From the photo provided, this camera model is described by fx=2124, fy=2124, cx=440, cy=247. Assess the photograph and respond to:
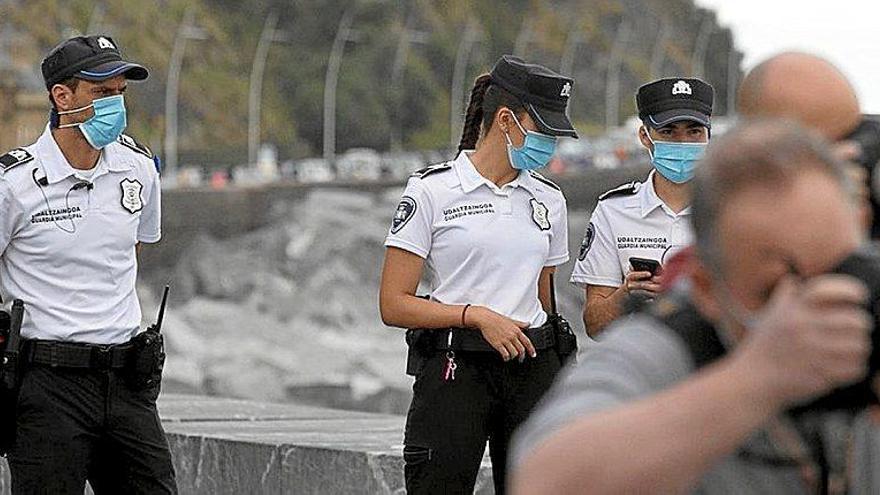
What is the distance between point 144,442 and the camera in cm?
573

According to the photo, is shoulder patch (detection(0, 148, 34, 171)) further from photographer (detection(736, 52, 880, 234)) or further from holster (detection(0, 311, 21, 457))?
photographer (detection(736, 52, 880, 234))

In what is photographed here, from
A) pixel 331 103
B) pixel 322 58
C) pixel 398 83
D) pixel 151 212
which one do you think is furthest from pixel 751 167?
pixel 322 58

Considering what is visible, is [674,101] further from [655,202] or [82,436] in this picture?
[82,436]

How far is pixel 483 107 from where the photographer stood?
5676mm

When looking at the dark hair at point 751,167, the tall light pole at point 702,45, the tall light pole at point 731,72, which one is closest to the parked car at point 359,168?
the tall light pole at point 731,72

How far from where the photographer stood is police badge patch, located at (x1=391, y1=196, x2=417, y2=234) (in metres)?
5.47

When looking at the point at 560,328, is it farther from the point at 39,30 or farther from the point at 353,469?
the point at 39,30

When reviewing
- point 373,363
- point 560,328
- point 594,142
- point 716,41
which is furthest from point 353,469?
point 716,41

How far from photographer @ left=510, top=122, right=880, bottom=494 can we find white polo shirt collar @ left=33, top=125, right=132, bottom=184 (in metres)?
3.80

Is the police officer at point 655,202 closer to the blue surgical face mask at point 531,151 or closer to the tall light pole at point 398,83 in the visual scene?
the blue surgical face mask at point 531,151

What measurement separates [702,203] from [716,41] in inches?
5177

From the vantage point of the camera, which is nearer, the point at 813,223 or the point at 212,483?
the point at 813,223

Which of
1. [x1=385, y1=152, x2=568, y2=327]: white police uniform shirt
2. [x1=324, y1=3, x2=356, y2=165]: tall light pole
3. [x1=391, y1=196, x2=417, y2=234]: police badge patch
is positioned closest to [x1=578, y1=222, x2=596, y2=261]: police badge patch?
[x1=385, y1=152, x2=568, y2=327]: white police uniform shirt

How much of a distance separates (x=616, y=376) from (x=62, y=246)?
149 inches
